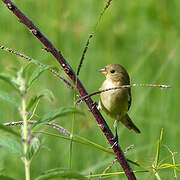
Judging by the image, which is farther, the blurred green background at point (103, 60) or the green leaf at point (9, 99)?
the blurred green background at point (103, 60)

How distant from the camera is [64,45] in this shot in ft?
20.8

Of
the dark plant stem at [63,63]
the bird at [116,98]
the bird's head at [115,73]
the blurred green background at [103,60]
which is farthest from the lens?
the blurred green background at [103,60]

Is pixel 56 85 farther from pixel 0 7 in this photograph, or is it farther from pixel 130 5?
pixel 130 5

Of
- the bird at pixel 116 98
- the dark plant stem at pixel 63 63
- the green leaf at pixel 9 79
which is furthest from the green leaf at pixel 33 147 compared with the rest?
the bird at pixel 116 98

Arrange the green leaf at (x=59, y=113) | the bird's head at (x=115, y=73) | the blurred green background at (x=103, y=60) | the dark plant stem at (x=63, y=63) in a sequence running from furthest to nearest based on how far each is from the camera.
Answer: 1. the blurred green background at (x=103, y=60)
2. the bird's head at (x=115, y=73)
3. the dark plant stem at (x=63, y=63)
4. the green leaf at (x=59, y=113)

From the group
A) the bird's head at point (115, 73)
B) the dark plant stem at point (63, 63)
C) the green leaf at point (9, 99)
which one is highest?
the bird's head at point (115, 73)

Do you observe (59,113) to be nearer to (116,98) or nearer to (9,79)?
(9,79)

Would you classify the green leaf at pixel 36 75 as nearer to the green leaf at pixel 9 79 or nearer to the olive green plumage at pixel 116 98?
the green leaf at pixel 9 79

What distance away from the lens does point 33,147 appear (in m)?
1.18

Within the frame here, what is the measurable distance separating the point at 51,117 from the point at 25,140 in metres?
0.08

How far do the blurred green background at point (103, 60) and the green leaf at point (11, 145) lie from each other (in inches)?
114

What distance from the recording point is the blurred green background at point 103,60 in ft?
15.9

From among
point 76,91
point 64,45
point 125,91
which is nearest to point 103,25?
point 64,45

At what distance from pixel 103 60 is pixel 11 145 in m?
5.45
